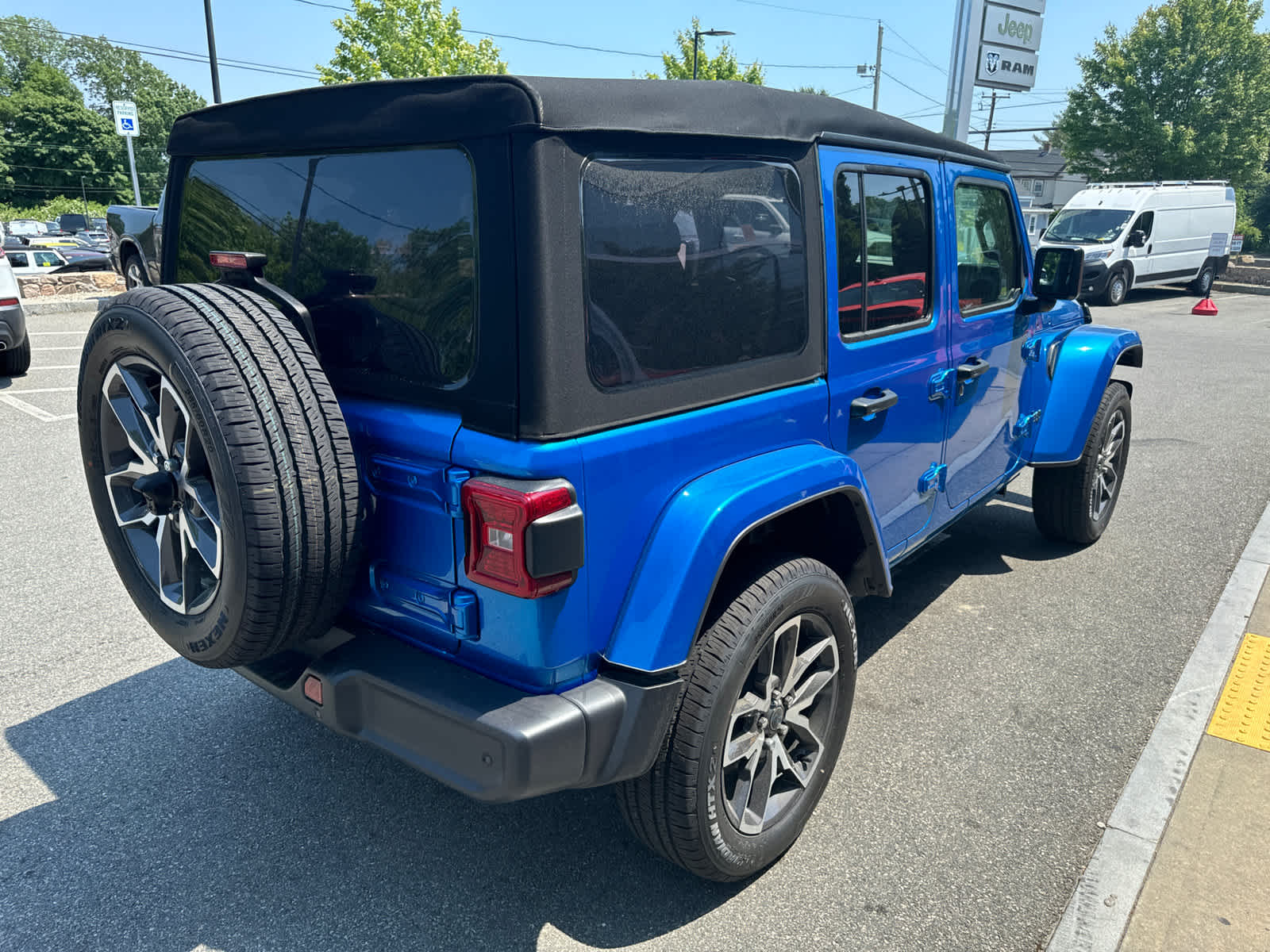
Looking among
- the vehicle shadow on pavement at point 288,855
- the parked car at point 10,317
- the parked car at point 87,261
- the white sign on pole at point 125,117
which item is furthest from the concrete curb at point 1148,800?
the parked car at point 87,261

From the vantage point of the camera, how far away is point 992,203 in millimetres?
3811

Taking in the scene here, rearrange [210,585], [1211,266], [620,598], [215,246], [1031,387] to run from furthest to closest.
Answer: [1211,266] → [1031,387] → [215,246] → [210,585] → [620,598]

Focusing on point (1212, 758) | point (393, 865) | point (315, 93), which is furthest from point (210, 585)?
point (1212, 758)

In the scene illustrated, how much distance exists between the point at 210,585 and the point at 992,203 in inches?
132

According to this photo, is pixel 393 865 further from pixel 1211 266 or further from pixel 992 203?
pixel 1211 266

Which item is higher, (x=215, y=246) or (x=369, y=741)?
(x=215, y=246)

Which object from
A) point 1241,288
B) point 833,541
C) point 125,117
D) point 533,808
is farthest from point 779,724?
point 1241,288

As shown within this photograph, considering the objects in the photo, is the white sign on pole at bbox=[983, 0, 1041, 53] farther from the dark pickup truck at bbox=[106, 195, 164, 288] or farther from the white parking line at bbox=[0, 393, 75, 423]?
the white parking line at bbox=[0, 393, 75, 423]

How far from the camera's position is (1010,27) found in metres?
17.8

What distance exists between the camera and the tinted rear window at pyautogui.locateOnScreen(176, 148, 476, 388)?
6.51ft

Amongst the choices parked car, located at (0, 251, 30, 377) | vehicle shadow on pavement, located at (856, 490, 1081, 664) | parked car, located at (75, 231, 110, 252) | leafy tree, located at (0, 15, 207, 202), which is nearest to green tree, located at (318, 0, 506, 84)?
parked car, located at (75, 231, 110, 252)

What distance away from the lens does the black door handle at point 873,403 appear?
2.71 metres

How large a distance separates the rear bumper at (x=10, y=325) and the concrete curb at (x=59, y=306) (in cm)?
545

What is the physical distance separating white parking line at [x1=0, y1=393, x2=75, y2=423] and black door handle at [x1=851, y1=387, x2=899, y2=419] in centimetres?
700
